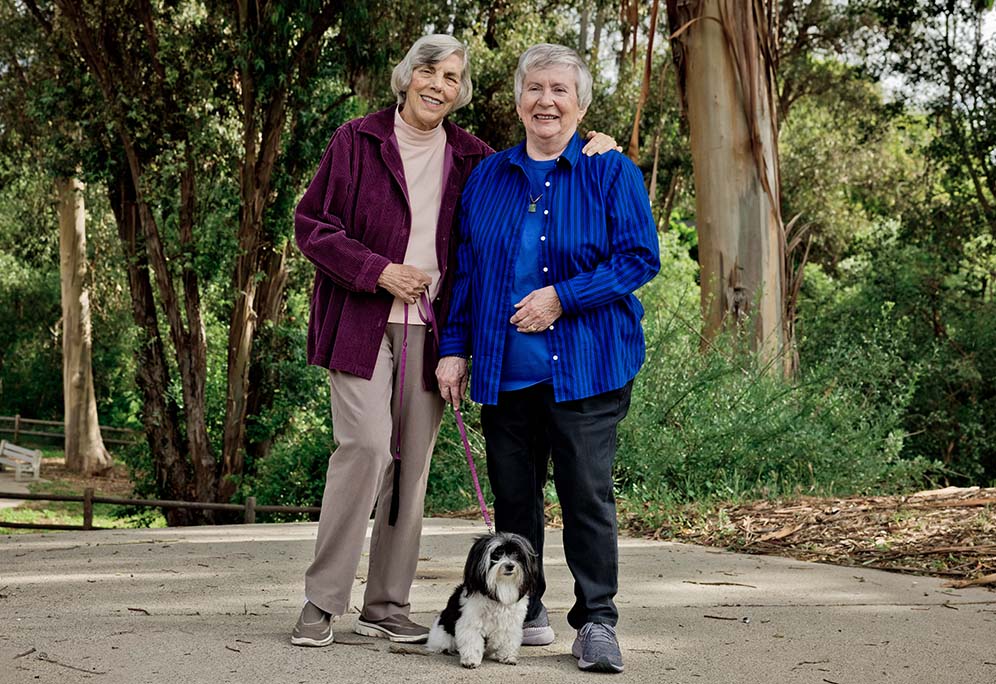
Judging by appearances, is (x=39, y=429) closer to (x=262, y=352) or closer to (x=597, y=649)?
(x=262, y=352)

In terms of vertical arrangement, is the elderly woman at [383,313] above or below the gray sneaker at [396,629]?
above

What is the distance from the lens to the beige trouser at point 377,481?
425cm

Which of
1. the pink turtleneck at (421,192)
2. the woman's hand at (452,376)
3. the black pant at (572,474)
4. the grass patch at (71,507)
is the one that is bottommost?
the grass patch at (71,507)

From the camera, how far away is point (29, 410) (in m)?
39.2

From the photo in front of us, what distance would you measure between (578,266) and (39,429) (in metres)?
37.5

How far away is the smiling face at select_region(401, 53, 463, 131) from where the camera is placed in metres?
4.42

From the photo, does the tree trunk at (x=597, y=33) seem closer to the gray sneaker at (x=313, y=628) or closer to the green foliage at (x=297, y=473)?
the green foliage at (x=297, y=473)

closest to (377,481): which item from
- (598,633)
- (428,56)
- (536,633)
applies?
(536,633)

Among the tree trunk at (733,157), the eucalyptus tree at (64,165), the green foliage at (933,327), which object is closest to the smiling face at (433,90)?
the tree trunk at (733,157)

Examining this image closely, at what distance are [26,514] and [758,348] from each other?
1729cm

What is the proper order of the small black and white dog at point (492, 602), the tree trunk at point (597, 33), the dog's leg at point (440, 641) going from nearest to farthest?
the small black and white dog at point (492, 602) < the dog's leg at point (440, 641) < the tree trunk at point (597, 33)

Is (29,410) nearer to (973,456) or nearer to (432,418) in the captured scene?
(973,456)

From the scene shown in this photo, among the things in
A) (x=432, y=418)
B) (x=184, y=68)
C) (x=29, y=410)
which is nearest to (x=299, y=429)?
(x=184, y=68)

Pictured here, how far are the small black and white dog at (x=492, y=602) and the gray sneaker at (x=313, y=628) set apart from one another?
41 cm
